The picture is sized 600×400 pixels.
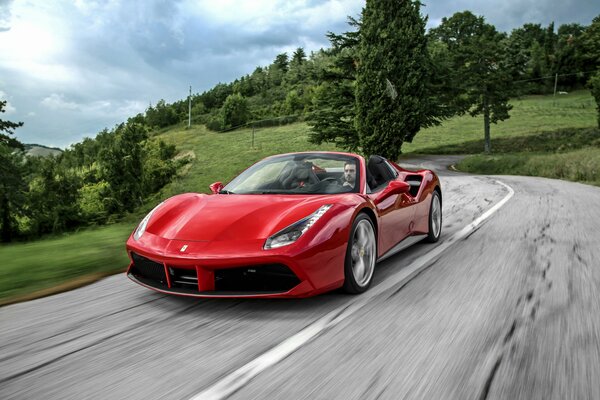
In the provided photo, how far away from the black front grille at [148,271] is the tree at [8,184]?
39.1 meters

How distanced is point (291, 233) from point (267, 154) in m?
45.8

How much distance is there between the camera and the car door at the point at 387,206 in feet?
14.9

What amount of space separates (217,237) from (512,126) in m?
59.3

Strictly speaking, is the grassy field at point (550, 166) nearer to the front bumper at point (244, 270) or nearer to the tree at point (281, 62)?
the front bumper at point (244, 270)

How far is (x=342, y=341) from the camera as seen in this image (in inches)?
115

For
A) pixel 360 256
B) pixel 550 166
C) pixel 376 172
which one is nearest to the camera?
pixel 360 256

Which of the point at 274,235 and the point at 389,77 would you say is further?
the point at 389,77

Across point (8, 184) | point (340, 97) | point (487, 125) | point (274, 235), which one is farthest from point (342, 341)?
point (487, 125)

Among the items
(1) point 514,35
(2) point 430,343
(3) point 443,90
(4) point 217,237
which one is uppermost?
(1) point 514,35

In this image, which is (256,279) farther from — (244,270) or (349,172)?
(349,172)

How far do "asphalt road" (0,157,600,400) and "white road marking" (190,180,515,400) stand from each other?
0.13 ft

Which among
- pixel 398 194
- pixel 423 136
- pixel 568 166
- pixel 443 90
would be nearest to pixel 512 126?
pixel 423 136

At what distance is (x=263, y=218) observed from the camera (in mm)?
3715

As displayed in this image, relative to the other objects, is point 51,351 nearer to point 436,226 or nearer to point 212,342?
point 212,342
